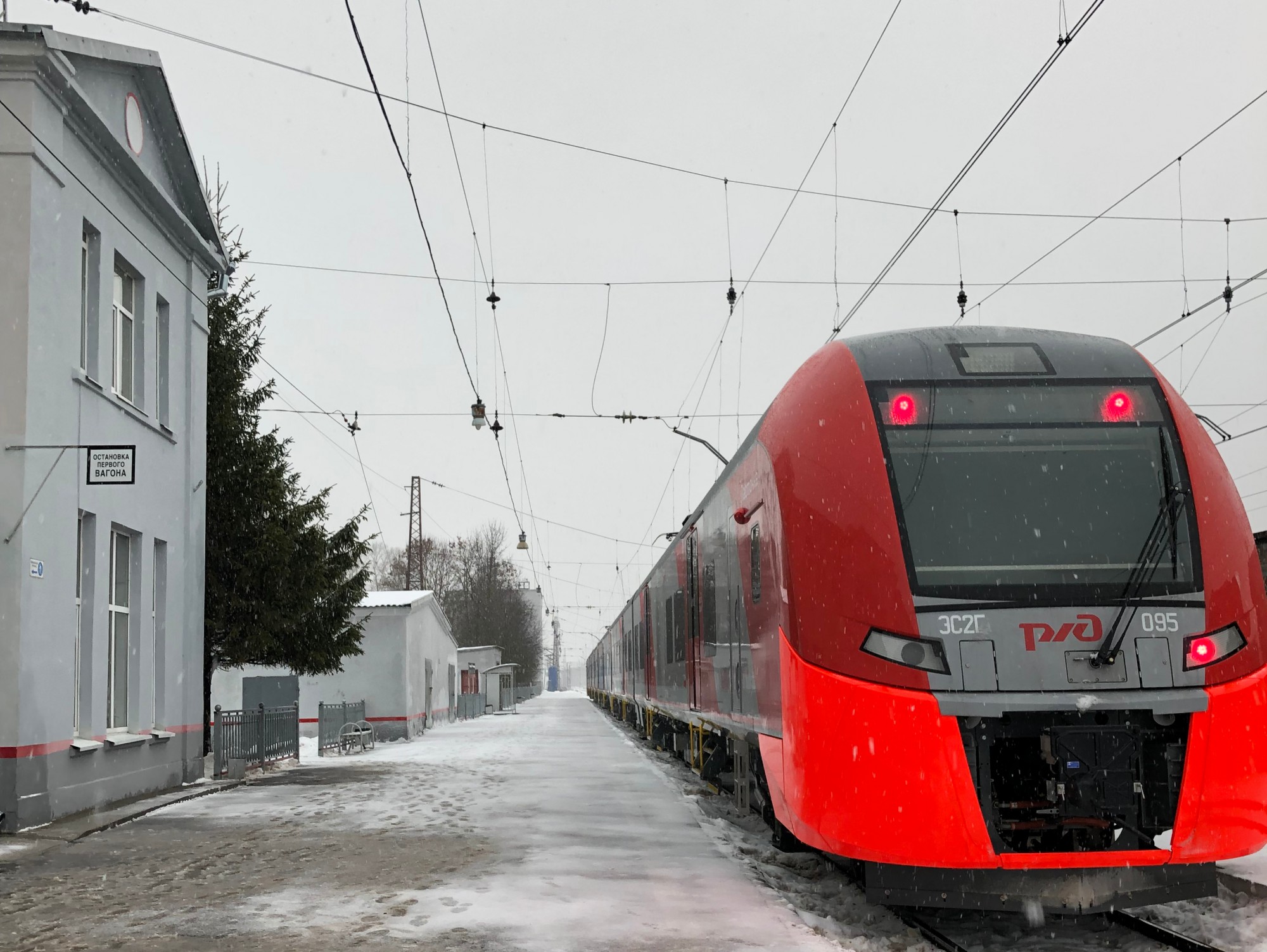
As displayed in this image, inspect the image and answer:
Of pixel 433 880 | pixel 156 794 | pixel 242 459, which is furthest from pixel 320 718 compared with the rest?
pixel 433 880

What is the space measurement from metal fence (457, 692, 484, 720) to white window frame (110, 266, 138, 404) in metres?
33.3

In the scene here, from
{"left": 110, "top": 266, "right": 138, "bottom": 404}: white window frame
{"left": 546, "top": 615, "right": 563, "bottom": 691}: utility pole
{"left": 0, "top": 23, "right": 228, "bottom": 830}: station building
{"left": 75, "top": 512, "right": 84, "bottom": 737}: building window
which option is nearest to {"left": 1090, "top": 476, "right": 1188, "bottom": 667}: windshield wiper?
{"left": 0, "top": 23, "right": 228, "bottom": 830}: station building

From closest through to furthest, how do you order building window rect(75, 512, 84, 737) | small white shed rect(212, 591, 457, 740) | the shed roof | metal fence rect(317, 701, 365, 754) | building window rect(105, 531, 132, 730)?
building window rect(75, 512, 84, 737) < building window rect(105, 531, 132, 730) < metal fence rect(317, 701, 365, 754) < small white shed rect(212, 591, 457, 740) < the shed roof

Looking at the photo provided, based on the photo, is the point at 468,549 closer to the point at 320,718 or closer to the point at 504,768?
the point at 320,718

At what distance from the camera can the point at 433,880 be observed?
8625mm

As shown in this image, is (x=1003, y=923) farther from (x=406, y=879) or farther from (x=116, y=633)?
(x=116, y=633)

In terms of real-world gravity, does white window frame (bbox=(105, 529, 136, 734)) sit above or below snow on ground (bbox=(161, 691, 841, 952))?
above

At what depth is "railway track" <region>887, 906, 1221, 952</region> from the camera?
6.52m

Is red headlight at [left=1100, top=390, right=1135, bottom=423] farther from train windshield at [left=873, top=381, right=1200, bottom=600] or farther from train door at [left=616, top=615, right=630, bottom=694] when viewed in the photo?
train door at [left=616, top=615, right=630, bottom=694]

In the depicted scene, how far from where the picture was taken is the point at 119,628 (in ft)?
48.9

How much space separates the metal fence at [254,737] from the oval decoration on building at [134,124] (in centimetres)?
779

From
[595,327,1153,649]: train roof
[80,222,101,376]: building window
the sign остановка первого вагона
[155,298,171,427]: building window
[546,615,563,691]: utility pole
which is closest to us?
[595,327,1153,649]: train roof

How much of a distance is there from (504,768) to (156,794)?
5.85 m

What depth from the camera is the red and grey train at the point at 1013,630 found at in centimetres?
652
